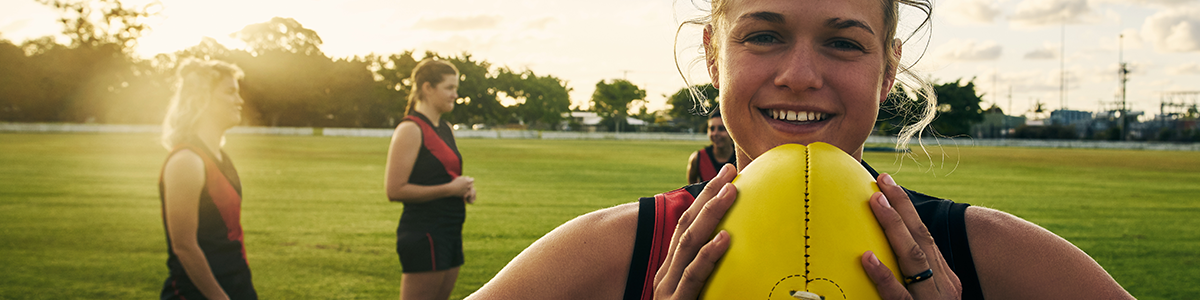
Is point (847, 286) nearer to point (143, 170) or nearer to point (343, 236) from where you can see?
point (343, 236)

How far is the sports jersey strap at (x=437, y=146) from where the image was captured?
5008 millimetres

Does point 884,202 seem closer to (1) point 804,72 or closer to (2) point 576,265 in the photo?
(1) point 804,72

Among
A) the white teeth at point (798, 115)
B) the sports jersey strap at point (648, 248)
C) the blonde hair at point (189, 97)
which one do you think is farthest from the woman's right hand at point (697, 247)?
the blonde hair at point (189, 97)

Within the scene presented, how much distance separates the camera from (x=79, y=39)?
61.3m

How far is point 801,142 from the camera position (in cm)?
131

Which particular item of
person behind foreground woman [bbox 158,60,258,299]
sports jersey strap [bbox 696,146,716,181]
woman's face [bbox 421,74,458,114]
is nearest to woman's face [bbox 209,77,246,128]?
person behind foreground woman [bbox 158,60,258,299]

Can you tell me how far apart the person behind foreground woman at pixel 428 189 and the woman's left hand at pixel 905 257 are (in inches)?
157

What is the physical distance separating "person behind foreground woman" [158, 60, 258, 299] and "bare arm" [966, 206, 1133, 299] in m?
3.94

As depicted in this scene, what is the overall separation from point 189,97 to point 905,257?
14.9 ft

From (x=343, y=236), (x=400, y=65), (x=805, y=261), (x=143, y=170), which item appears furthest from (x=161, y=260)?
(x=400, y=65)

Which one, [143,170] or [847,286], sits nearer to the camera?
[847,286]

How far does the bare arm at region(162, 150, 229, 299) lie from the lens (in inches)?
143

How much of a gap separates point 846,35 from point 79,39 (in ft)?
262

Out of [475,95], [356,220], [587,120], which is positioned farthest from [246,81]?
[587,120]
